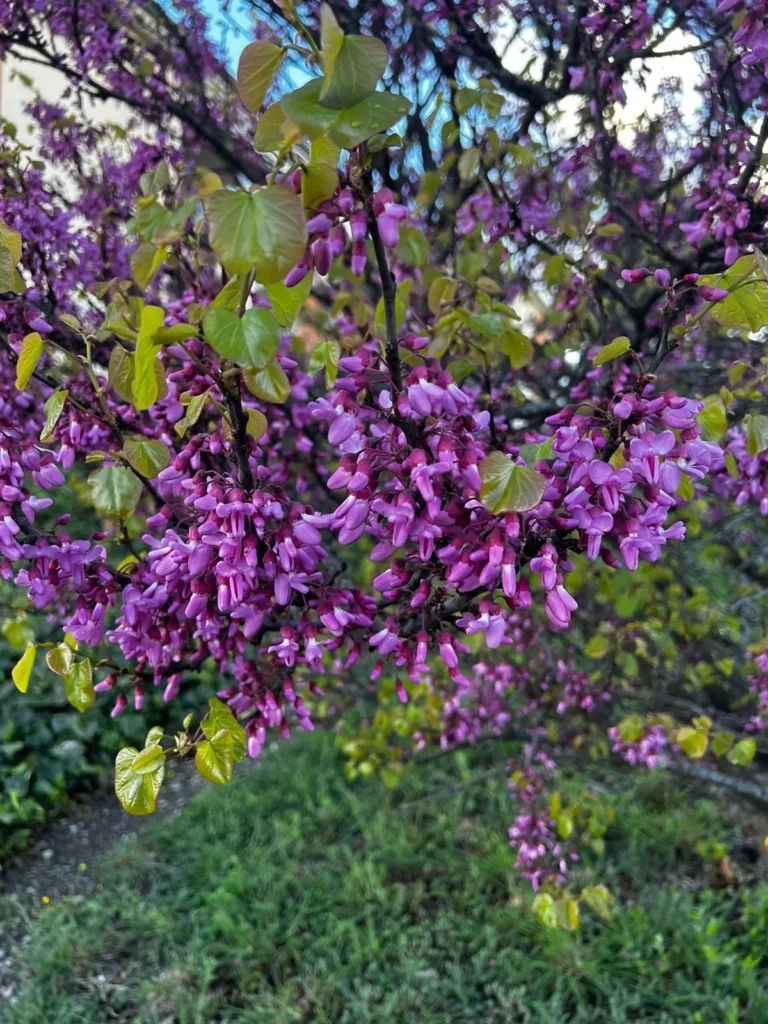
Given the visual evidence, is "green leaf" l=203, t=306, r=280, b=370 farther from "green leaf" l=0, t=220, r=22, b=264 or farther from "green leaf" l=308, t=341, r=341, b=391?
"green leaf" l=0, t=220, r=22, b=264

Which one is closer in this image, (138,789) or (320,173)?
(320,173)

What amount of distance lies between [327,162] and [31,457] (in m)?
0.65

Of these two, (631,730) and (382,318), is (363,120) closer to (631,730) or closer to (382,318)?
(382,318)

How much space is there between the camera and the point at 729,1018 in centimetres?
233

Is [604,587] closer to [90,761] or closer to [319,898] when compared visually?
[319,898]

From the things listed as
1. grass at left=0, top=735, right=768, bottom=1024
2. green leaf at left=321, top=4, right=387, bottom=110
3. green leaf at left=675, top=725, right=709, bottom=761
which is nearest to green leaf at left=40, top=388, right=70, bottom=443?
green leaf at left=321, top=4, right=387, bottom=110

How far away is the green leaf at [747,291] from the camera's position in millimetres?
941

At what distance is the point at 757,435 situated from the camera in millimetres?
1234

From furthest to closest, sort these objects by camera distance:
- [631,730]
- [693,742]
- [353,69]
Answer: [631,730] → [693,742] → [353,69]

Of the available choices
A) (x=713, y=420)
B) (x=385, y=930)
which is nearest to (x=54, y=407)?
(x=713, y=420)

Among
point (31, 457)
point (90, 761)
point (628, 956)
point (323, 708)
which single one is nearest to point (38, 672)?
point (90, 761)

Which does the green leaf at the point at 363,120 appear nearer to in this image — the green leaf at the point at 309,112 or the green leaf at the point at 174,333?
the green leaf at the point at 309,112

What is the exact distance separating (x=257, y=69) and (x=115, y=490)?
61 centimetres

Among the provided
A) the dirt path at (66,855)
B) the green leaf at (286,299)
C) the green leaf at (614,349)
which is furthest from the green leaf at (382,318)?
the dirt path at (66,855)
